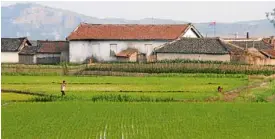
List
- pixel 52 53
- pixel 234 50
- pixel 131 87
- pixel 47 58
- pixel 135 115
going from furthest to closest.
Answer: pixel 47 58 < pixel 52 53 < pixel 234 50 < pixel 131 87 < pixel 135 115

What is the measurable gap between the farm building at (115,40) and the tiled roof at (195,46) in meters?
3.29

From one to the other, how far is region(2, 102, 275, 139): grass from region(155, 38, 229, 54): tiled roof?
28.5m

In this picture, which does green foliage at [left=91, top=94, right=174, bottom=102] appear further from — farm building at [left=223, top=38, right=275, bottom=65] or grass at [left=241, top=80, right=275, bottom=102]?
farm building at [left=223, top=38, right=275, bottom=65]

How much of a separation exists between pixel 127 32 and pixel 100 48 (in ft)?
10.3

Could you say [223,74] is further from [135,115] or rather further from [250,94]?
[135,115]

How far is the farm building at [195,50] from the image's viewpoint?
53469 mm

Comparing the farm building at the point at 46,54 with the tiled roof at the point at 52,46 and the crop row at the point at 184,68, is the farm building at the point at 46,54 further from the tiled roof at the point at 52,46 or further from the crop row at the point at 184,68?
the crop row at the point at 184,68

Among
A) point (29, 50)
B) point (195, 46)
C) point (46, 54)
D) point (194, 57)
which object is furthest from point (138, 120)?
point (29, 50)

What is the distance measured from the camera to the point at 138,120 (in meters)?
19.8

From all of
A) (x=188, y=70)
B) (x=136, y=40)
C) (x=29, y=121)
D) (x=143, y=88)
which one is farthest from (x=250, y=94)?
(x=136, y=40)

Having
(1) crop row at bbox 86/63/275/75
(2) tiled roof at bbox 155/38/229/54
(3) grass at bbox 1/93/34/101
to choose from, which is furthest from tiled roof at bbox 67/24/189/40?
(3) grass at bbox 1/93/34/101

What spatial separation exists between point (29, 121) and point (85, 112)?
317 centimetres

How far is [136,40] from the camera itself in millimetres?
60438

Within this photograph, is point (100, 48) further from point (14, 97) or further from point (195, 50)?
point (14, 97)
